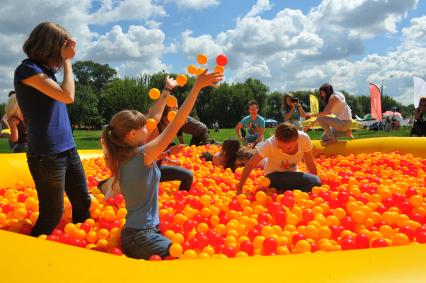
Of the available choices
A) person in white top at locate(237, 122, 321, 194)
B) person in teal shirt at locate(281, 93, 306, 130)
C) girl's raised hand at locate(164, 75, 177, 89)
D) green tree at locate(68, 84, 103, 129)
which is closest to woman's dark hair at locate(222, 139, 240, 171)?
person in white top at locate(237, 122, 321, 194)

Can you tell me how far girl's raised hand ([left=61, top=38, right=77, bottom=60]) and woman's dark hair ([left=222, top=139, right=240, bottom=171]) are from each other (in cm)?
338

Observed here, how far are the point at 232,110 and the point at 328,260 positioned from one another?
60.0 m

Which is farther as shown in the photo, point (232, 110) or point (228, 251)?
point (232, 110)

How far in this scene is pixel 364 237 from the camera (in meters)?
2.62

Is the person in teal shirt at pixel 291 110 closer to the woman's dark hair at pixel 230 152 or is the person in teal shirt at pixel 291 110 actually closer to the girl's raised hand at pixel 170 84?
the woman's dark hair at pixel 230 152

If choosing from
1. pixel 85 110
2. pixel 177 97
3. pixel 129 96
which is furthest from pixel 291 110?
pixel 85 110

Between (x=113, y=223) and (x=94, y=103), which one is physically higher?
(x=94, y=103)

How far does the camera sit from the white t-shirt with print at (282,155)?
13.7ft

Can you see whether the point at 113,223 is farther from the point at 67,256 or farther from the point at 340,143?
the point at 340,143

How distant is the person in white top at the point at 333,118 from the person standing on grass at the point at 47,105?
543 cm

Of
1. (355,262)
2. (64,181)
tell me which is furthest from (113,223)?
(355,262)

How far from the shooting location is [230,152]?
596 centimetres

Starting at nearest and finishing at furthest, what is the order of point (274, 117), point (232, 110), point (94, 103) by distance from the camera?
point (94, 103)
point (232, 110)
point (274, 117)

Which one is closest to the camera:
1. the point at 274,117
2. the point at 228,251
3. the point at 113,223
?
the point at 228,251
